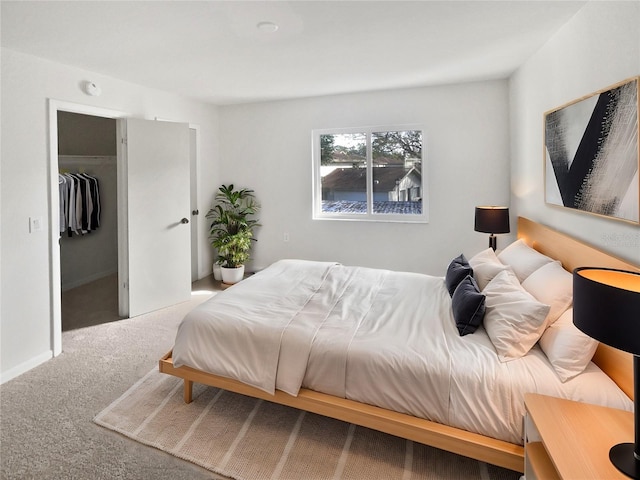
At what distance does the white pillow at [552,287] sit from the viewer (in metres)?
1.91

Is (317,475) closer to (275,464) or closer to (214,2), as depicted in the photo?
(275,464)

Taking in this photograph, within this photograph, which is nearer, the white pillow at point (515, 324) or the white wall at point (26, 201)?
the white pillow at point (515, 324)

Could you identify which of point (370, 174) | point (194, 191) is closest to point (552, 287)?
point (370, 174)

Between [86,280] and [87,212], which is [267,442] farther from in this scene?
[86,280]

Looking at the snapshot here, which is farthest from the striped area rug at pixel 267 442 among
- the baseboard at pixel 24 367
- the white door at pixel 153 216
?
the white door at pixel 153 216

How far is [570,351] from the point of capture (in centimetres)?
168

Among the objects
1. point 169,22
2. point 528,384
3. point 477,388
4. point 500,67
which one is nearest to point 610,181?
point 528,384

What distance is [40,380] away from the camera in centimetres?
268

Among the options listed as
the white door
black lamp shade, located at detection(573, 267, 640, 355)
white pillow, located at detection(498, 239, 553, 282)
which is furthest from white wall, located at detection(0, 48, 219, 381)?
white pillow, located at detection(498, 239, 553, 282)

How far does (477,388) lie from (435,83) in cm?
347

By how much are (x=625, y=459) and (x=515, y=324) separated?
72 cm

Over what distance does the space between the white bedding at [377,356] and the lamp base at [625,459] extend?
355mm

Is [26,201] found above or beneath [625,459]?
above

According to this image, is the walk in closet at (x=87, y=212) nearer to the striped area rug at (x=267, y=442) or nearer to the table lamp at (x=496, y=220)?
the striped area rug at (x=267, y=442)
